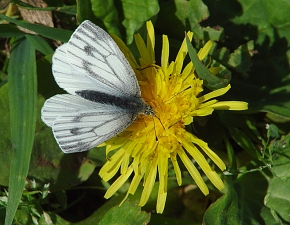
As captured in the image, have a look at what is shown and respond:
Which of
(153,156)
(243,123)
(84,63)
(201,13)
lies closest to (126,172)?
(153,156)

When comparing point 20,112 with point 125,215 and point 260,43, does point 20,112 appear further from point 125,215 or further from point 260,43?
point 260,43

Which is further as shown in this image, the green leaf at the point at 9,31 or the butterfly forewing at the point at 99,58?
the green leaf at the point at 9,31

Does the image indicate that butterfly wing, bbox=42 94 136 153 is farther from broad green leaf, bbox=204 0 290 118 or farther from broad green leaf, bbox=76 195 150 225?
broad green leaf, bbox=204 0 290 118

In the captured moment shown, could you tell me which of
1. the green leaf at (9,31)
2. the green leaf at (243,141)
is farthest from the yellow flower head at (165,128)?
the green leaf at (9,31)

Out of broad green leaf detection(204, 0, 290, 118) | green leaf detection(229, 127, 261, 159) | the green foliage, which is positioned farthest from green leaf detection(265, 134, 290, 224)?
broad green leaf detection(204, 0, 290, 118)

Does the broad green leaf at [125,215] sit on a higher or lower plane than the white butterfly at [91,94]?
lower

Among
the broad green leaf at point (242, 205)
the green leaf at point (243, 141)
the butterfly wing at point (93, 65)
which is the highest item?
the butterfly wing at point (93, 65)

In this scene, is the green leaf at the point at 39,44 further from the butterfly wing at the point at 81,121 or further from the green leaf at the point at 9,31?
the butterfly wing at the point at 81,121

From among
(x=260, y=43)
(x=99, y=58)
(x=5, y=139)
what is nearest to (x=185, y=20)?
(x=260, y=43)
